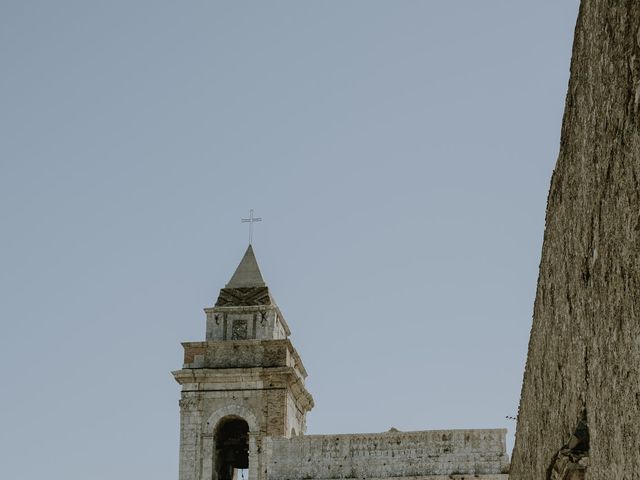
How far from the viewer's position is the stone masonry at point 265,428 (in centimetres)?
1555

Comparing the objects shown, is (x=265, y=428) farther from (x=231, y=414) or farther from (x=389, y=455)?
(x=389, y=455)

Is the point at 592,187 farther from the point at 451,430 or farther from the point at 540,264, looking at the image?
the point at 451,430

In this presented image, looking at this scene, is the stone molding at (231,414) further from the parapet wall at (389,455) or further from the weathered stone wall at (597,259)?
the weathered stone wall at (597,259)

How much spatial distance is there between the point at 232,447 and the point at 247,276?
3145mm

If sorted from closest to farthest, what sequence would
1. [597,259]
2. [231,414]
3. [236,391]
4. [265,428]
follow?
[597,259] → [265,428] → [231,414] → [236,391]

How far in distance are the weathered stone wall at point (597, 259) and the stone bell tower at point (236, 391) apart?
44.9 feet

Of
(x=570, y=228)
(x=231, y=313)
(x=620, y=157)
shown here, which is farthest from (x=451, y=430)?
(x=620, y=157)

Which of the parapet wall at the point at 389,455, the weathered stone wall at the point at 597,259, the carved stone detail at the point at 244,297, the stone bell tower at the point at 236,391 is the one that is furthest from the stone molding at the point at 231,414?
the weathered stone wall at the point at 597,259

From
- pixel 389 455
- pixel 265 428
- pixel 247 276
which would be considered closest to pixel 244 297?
pixel 247 276

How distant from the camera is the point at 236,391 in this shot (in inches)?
730

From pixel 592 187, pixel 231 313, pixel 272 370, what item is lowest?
pixel 592 187

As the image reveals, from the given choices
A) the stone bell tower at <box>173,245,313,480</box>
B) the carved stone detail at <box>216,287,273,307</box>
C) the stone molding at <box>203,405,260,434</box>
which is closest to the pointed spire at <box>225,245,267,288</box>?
the carved stone detail at <box>216,287,273,307</box>

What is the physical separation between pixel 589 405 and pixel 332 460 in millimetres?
12331

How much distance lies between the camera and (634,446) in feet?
9.66
